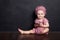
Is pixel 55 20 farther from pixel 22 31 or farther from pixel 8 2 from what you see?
pixel 8 2

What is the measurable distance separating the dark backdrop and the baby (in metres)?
0.09

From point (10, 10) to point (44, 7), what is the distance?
0.85ft

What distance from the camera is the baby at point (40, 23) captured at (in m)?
1.20

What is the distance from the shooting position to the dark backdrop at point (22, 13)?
1.29 metres

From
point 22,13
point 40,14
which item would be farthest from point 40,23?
point 22,13

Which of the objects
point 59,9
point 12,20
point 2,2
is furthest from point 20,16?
point 59,9

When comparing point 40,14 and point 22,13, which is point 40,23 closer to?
point 40,14

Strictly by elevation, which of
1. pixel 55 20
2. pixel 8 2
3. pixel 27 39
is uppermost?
pixel 8 2

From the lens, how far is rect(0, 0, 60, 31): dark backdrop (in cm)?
129

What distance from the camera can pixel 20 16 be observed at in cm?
130

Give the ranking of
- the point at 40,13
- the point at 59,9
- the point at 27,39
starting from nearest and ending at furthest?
the point at 27,39
the point at 40,13
the point at 59,9

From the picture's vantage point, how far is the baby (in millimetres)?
1203

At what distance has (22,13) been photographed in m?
1.30

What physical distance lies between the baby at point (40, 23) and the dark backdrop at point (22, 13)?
9 cm
